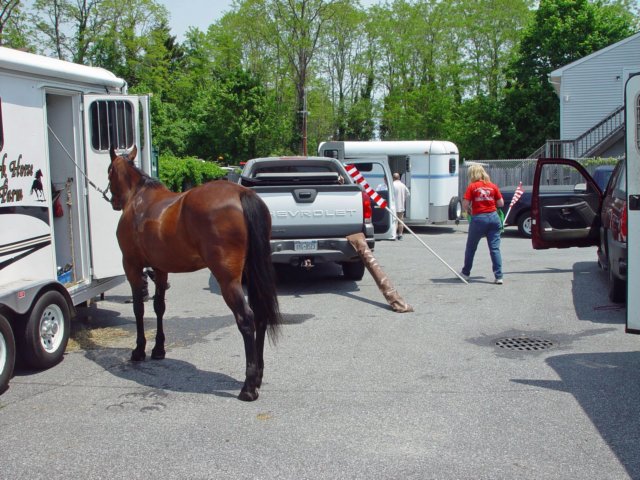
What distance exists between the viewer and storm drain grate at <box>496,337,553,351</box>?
713 centimetres

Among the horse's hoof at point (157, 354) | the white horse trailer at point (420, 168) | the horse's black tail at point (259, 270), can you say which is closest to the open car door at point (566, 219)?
the horse's black tail at point (259, 270)

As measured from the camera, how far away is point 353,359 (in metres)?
6.82

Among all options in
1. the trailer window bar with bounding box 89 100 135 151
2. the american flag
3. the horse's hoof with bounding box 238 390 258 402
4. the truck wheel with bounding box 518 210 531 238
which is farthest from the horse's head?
the truck wheel with bounding box 518 210 531 238

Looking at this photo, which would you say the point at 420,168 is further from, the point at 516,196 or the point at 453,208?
the point at 516,196

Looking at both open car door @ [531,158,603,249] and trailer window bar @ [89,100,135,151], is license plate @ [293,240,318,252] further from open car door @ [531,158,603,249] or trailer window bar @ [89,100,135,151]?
open car door @ [531,158,603,249]

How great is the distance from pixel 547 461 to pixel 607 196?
20.5 ft

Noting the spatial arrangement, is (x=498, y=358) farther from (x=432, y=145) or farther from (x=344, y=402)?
(x=432, y=145)

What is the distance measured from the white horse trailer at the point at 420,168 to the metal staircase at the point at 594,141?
13.8 meters

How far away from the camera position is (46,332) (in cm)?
669

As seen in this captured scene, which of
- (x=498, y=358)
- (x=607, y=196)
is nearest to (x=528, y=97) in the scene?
(x=607, y=196)

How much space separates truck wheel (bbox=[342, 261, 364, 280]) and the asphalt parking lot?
1.71m

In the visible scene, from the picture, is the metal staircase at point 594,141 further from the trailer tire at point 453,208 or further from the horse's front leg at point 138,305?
the horse's front leg at point 138,305

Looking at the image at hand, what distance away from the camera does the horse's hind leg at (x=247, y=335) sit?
222 inches

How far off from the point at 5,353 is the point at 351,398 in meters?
2.93
